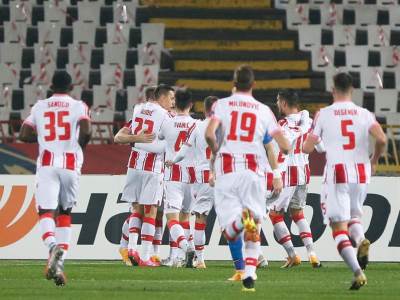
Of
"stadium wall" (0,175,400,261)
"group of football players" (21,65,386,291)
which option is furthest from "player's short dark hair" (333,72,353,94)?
"stadium wall" (0,175,400,261)

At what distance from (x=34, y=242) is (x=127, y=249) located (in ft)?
6.23

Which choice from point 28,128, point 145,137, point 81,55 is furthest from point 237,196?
point 81,55

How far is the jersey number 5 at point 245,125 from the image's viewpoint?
1279cm

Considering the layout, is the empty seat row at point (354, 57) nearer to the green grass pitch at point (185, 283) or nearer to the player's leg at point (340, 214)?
the green grass pitch at point (185, 283)

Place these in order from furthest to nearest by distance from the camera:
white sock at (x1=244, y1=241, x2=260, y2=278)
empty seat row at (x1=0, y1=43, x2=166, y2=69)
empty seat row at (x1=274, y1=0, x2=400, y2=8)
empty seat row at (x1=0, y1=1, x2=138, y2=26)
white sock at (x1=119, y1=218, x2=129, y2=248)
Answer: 1. empty seat row at (x1=274, y1=0, x2=400, y2=8)
2. empty seat row at (x1=0, y1=1, x2=138, y2=26)
3. empty seat row at (x1=0, y1=43, x2=166, y2=69)
4. white sock at (x1=119, y1=218, x2=129, y2=248)
5. white sock at (x1=244, y1=241, x2=260, y2=278)

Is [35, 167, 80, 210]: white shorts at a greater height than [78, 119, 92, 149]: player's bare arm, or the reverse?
[78, 119, 92, 149]: player's bare arm

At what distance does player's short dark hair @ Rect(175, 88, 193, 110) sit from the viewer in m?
17.5

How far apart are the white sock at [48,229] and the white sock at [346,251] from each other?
267 centimetres

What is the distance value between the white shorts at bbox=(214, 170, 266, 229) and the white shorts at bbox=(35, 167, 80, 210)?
1529 millimetres

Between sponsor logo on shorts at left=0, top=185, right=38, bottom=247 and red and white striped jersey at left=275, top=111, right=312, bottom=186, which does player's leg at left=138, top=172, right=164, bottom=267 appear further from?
sponsor logo on shorts at left=0, top=185, right=38, bottom=247

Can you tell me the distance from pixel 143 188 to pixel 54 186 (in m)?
4.57

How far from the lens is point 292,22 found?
30.4 meters

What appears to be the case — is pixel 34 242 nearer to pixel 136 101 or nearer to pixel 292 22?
pixel 136 101

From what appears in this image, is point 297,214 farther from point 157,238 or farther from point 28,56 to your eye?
point 28,56
